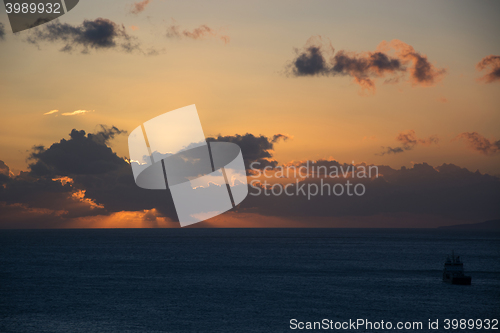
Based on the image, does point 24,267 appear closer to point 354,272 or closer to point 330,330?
point 354,272

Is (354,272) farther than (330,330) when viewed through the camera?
Yes

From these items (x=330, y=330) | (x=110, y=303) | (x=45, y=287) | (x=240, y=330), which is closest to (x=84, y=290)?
(x=45, y=287)

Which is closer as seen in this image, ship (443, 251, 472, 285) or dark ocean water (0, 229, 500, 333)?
dark ocean water (0, 229, 500, 333)

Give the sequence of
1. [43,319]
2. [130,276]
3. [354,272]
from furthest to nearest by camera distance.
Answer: [354,272], [130,276], [43,319]

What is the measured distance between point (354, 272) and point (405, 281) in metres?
17.0

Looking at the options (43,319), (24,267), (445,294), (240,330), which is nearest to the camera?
(240,330)

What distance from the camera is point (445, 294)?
2808 inches

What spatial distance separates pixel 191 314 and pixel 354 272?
186ft

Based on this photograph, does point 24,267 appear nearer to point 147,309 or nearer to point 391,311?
point 147,309

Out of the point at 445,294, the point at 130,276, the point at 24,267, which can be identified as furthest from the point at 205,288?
the point at 24,267

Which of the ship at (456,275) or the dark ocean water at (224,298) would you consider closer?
the dark ocean water at (224,298)

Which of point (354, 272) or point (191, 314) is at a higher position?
point (191, 314)

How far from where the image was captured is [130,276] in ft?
309

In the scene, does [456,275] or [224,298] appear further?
[456,275]
